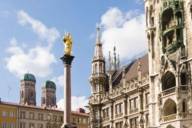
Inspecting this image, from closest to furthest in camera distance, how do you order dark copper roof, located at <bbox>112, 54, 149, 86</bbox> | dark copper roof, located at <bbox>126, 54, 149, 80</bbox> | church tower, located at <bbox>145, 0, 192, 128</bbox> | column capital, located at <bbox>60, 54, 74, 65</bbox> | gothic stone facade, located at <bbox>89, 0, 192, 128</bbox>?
column capital, located at <bbox>60, 54, 74, 65</bbox> → church tower, located at <bbox>145, 0, 192, 128</bbox> → gothic stone facade, located at <bbox>89, 0, 192, 128</bbox> → dark copper roof, located at <bbox>126, 54, 149, 80</bbox> → dark copper roof, located at <bbox>112, 54, 149, 86</bbox>

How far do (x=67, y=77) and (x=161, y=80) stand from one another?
58.6 ft

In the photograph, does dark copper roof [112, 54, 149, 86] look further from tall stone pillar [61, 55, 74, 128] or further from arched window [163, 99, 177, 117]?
tall stone pillar [61, 55, 74, 128]

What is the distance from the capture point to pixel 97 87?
99.9 m

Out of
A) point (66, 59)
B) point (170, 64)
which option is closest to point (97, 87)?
point (170, 64)

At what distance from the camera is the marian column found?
59.9 meters

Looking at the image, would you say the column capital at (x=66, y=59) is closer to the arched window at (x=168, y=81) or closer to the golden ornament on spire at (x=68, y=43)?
the golden ornament on spire at (x=68, y=43)

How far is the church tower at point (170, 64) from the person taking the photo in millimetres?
69875

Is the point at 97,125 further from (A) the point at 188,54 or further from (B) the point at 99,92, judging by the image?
(A) the point at 188,54

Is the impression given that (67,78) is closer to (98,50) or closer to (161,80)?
(161,80)

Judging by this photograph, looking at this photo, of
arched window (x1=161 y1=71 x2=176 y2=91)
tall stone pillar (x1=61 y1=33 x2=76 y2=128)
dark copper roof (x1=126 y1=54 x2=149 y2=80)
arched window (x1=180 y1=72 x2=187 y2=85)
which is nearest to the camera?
tall stone pillar (x1=61 y1=33 x2=76 y2=128)

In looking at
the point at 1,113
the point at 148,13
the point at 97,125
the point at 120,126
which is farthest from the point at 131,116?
the point at 1,113

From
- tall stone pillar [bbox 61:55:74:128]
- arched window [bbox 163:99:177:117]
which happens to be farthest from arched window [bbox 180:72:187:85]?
tall stone pillar [bbox 61:55:74:128]

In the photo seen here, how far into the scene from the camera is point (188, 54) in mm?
71312

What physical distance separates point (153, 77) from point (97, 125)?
80.8 feet
